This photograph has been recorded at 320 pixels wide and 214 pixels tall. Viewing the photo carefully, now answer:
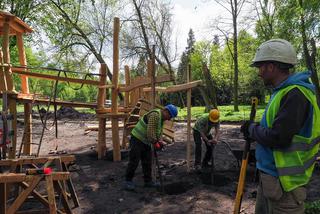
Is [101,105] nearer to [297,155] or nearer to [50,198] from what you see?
[50,198]

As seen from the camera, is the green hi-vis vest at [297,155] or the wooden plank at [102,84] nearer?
the green hi-vis vest at [297,155]

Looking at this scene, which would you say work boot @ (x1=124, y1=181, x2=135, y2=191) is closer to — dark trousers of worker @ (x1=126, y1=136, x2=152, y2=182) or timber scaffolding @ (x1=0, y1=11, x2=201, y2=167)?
dark trousers of worker @ (x1=126, y1=136, x2=152, y2=182)

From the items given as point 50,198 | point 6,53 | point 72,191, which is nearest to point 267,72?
point 50,198

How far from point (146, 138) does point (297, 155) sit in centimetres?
462

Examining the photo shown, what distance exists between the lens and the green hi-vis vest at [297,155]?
8.64 ft

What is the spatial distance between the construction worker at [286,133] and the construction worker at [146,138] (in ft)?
13.0

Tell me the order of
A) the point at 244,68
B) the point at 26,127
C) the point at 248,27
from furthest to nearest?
the point at 244,68 → the point at 248,27 → the point at 26,127

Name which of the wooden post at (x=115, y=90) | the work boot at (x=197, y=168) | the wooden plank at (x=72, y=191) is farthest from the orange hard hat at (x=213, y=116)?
the wooden plank at (x=72, y=191)

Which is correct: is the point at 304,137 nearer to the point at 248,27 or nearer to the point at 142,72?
the point at 142,72

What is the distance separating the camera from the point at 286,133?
255cm

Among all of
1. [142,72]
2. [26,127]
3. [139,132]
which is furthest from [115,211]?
[142,72]

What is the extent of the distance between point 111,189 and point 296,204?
505cm

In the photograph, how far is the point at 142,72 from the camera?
3017cm

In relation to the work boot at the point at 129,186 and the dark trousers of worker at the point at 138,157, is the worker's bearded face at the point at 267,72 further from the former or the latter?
the work boot at the point at 129,186
